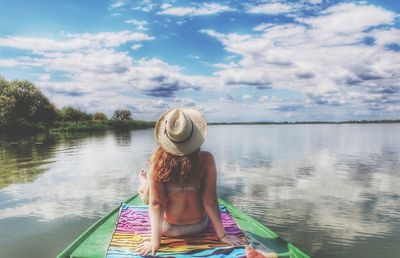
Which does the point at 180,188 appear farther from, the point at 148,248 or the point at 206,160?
the point at 148,248

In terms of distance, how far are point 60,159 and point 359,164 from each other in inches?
845

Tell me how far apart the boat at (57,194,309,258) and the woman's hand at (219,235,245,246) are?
0.19 meters

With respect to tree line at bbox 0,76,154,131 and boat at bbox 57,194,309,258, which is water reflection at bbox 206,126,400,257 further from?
tree line at bbox 0,76,154,131

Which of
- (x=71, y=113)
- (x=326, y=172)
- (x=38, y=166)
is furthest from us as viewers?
(x=71, y=113)

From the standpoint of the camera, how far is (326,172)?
22109 millimetres

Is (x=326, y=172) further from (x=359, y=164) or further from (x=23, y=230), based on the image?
(x=23, y=230)

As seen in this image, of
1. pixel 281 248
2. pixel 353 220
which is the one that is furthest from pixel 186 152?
pixel 353 220

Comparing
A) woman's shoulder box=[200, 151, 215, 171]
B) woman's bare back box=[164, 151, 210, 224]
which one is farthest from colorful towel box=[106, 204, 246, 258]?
woman's shoulder box=[200, 151, 215, 171]

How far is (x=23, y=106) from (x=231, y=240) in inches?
3393

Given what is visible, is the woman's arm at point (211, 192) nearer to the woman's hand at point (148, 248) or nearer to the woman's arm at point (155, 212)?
the woman's arm at point (155, 212)

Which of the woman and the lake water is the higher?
the woman

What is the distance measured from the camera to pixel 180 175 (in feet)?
18.6

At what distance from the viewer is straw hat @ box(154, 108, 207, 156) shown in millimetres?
5477

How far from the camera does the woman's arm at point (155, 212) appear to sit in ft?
18.9
